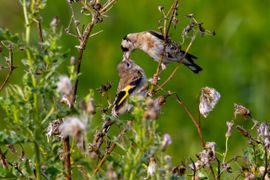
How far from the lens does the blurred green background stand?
23.3 ft

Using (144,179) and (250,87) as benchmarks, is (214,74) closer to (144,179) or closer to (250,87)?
(250,87)

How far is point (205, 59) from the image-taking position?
7.47 metres

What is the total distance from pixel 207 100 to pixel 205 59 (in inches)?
174

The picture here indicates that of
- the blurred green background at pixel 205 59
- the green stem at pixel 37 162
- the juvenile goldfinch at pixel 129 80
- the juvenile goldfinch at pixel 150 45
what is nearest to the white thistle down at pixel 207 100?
the green stem at pixel 37 162

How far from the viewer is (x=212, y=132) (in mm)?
7047

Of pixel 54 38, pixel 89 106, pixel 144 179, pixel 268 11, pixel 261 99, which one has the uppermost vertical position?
pixel 268 11

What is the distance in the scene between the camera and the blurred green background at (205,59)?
710 cm

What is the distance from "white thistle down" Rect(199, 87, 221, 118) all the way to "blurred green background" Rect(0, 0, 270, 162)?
3.74m

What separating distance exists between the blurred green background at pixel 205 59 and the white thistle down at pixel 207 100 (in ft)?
12.3

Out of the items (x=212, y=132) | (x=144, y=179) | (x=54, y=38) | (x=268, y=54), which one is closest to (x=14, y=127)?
(x=54, y=38)

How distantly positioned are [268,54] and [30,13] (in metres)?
5.47

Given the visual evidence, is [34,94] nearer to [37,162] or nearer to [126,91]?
[37,162]

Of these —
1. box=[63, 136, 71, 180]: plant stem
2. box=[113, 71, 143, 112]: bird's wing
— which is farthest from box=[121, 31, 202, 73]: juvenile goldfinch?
Answer: box=[63, 136, 71, 180]: plant stem

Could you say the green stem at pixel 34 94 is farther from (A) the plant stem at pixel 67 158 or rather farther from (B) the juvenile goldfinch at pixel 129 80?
(B) the juvenile goldfinch at pixel 129 80
